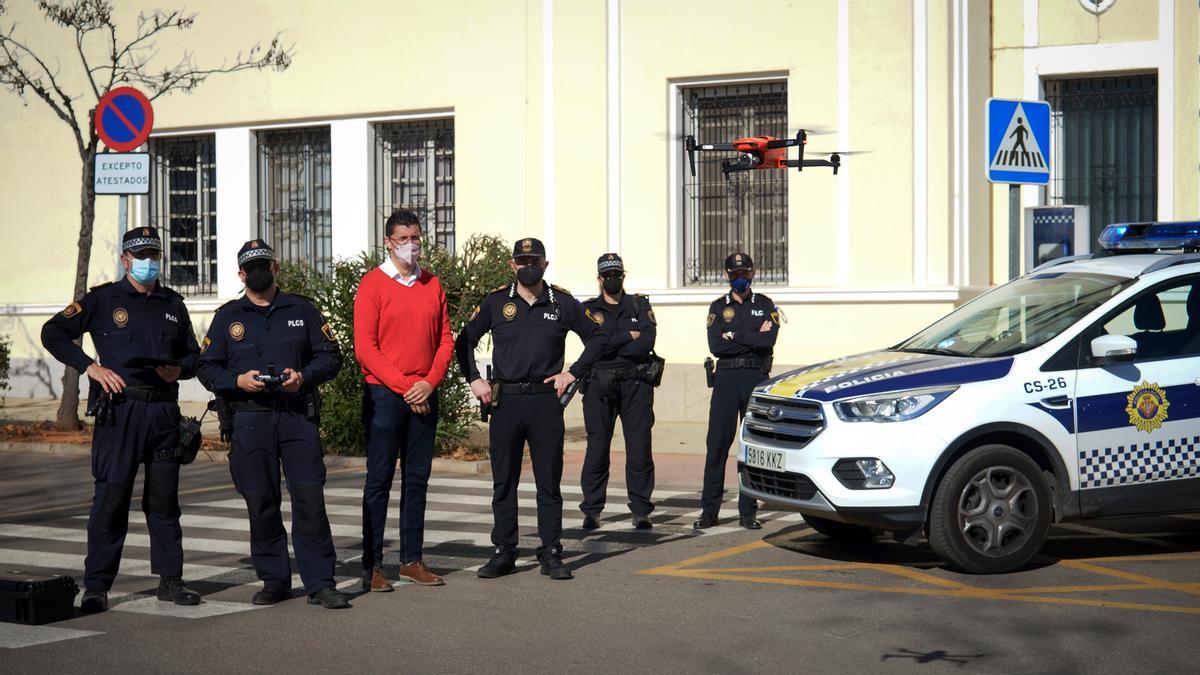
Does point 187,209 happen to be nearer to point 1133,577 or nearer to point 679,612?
point 679,612

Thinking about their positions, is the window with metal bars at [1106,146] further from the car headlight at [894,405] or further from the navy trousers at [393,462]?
the navy trousers at [393,462]

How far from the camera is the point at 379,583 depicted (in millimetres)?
8523

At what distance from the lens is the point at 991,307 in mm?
10039

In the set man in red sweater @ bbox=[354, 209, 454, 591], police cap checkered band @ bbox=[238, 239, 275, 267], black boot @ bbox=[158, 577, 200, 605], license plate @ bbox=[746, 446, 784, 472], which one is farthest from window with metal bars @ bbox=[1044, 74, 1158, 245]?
black boot @ bbox=[158, 577, 200, 605]

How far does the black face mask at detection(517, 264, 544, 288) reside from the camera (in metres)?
9.05

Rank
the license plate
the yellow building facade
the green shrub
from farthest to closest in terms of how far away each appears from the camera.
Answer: the yellow building facade, the green shrub, the license plate

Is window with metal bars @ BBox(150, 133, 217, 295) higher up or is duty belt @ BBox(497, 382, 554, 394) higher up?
window with metal bars @ BBox(150, 133, 217, 295)

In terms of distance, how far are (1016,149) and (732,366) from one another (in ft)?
8.86

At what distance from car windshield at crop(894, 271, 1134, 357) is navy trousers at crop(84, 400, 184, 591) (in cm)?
472

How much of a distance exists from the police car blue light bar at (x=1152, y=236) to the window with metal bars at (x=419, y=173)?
12.9 metres

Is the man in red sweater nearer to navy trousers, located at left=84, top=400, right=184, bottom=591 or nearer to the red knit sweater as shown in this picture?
the red knit sweater

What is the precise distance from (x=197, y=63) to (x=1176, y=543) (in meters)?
17.5

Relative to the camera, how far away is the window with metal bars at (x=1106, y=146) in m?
19.6

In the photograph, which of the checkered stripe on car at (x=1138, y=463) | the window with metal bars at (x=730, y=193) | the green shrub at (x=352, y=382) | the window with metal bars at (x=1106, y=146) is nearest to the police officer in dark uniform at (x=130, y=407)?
the checkered stripe on car at (x=1138, y=463)
